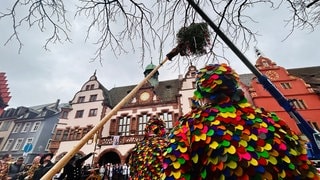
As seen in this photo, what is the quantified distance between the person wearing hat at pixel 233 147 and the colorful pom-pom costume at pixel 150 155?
4.88 feet

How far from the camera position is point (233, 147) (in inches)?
46.4

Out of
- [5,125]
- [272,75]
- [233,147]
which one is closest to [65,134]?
[233,147]

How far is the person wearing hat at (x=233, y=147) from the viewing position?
43.6 inches

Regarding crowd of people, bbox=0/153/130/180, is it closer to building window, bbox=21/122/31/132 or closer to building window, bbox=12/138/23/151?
building window, bbox=12/138/23/151

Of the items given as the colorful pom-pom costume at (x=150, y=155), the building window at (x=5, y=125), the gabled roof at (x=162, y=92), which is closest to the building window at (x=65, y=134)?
the gabled roof at (x=162, y=92)

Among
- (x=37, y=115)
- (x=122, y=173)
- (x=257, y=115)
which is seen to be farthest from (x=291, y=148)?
(x=37, y=115)

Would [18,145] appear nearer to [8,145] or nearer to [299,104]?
[8,145]

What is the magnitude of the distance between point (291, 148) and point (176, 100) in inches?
630

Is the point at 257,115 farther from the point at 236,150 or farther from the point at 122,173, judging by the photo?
the point at 122,173

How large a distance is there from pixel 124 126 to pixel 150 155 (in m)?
14.4

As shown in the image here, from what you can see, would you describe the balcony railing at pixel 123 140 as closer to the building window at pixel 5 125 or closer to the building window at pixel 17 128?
the building window at pixel 17 128

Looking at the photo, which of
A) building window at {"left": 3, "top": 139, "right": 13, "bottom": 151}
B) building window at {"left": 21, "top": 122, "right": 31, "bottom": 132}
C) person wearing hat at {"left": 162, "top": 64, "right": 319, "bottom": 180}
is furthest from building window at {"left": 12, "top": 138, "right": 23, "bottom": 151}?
person wearing hat at {"left": 162, "top": 64, "right": 319, "bottom": 180}

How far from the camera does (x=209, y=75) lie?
1.60 metres

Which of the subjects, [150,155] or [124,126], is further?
[124,126]
